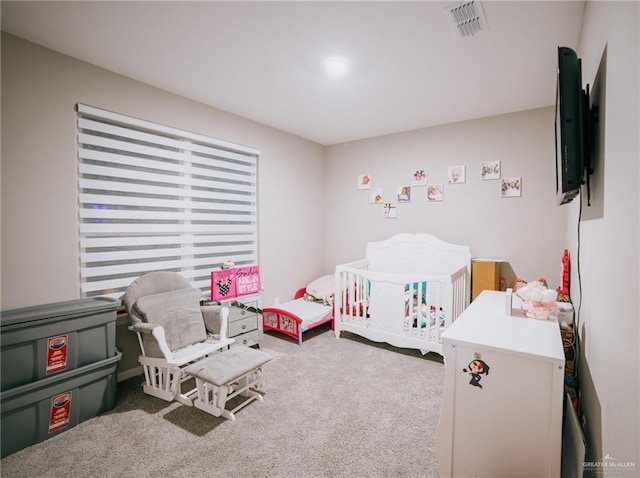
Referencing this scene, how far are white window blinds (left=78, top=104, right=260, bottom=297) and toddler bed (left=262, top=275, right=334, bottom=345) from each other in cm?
73

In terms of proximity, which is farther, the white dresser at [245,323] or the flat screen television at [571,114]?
the white dresser at [245,323]

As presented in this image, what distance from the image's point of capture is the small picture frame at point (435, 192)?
3658mm

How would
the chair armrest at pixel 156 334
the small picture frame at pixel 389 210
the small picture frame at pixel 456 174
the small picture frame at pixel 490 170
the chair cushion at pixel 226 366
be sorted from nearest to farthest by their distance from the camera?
the chair cushion at pixel 226 366
the chair armrest at pixel 156 334
the small picture frame at pixel 490 170
the small picture frame at pixel 456 174
the small picture frame at pixel 389 210

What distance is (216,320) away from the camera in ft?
8.36

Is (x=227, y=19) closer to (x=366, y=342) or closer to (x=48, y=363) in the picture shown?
(x=48, y=363)

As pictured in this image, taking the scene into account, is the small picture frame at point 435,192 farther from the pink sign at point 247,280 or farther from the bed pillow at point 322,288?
the pink sign at point 247,280

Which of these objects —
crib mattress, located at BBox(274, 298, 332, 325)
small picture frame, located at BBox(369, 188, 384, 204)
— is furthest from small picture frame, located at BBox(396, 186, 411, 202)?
crib mattress, located at BBox(274, 298, 332, 325)

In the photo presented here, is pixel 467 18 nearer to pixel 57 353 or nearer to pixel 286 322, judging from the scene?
pixel 286 322

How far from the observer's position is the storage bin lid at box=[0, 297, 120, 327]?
1699 mm

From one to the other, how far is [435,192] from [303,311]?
2.12 m

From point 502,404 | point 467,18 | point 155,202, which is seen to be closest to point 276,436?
point 502,404

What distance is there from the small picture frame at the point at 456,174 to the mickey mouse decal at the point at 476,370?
2.69m

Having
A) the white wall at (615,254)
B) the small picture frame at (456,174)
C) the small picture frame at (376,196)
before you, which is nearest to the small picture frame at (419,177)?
the small picture frame at (456,174)

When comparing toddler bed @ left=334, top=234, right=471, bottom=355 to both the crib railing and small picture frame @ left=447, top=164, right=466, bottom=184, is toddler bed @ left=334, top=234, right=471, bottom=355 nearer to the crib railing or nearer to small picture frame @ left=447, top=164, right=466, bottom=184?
the crib railing
